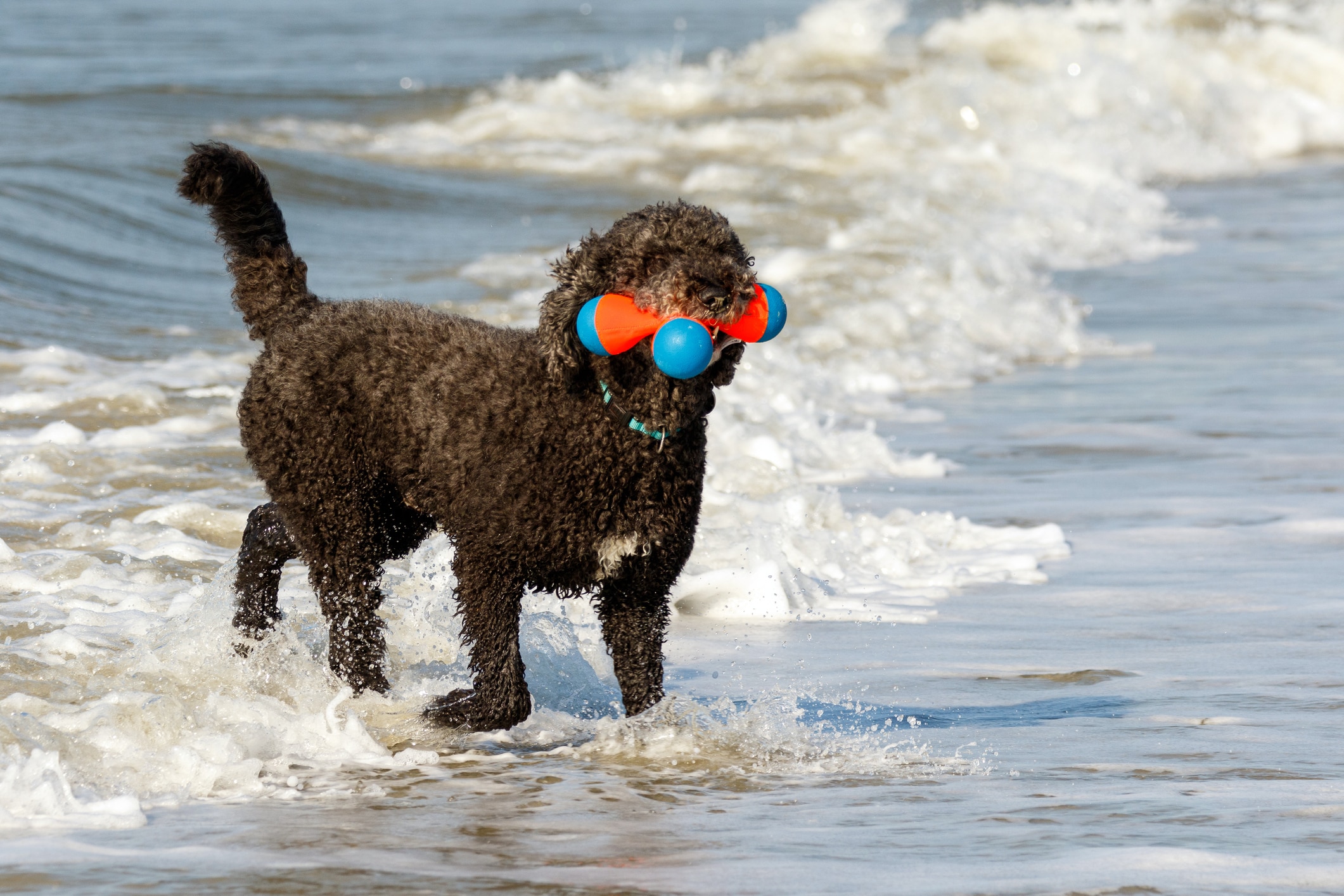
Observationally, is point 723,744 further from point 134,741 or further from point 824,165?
point 824,165

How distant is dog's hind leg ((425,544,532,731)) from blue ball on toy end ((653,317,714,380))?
88 centimetres

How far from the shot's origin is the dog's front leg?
207 inches

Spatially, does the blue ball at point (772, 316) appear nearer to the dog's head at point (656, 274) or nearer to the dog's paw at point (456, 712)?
the dog's head at point (656, 274)

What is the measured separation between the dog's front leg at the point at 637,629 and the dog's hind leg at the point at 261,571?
1335 millimetres

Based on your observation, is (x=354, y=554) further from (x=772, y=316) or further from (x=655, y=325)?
(x=772, y=316)

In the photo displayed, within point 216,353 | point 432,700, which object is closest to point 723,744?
point 432,700

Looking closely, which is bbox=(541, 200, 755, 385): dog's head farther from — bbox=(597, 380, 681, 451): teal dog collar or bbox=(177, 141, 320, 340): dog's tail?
bbox=(177, 141, 320, 340): dog's tail

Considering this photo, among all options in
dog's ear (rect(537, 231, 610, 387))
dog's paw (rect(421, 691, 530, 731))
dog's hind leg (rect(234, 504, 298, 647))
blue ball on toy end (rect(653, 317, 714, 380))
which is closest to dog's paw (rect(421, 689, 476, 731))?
dog's paw (rect(421, 691, 530, 731))

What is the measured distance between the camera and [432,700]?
5.73 metres

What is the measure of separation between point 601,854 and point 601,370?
4.85 ft

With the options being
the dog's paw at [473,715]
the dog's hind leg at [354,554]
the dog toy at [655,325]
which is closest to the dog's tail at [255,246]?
the dog's hind leg at [354,554]

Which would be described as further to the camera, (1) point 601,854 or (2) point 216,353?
(2) point 216,353

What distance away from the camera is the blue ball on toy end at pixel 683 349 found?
15.3ft

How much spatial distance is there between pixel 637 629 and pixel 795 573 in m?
2.11
